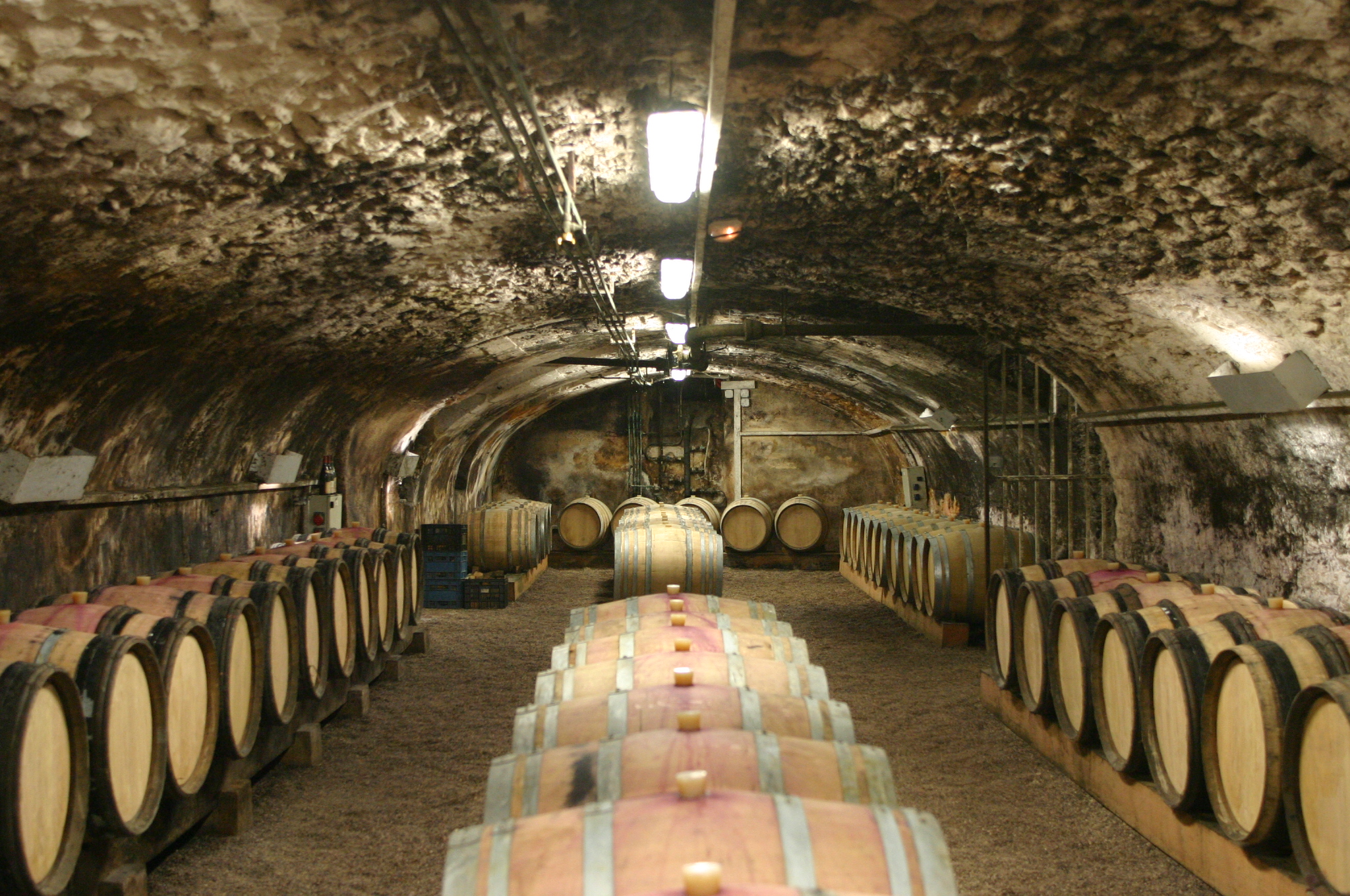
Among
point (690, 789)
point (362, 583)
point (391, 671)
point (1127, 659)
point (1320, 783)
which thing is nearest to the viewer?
point (690, 789)

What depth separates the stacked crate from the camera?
9.66 metres

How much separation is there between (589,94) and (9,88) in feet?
4.94

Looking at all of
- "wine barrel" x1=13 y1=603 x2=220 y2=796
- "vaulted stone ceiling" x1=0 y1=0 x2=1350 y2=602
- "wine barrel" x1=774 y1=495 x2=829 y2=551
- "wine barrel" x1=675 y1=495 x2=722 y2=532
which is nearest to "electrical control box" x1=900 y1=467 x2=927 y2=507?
"wine barrel" x1=774 y1=495 x2=829 y2=551

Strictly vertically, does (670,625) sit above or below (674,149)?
below

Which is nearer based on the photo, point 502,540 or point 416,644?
point 416,644

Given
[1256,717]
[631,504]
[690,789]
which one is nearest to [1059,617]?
[1256,717]

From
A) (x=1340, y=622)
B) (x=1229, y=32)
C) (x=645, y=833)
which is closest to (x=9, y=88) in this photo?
(x=645, y=833)

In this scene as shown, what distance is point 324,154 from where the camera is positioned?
3219mm

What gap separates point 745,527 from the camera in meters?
12.9

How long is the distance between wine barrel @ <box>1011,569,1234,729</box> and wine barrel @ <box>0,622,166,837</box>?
11.4 feet

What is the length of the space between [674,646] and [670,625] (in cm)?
38

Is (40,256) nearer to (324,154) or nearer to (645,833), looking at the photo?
(324,154)

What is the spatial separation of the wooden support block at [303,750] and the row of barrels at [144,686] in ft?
0.40

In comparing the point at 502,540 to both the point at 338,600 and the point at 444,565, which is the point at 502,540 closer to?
the point at 444,565
